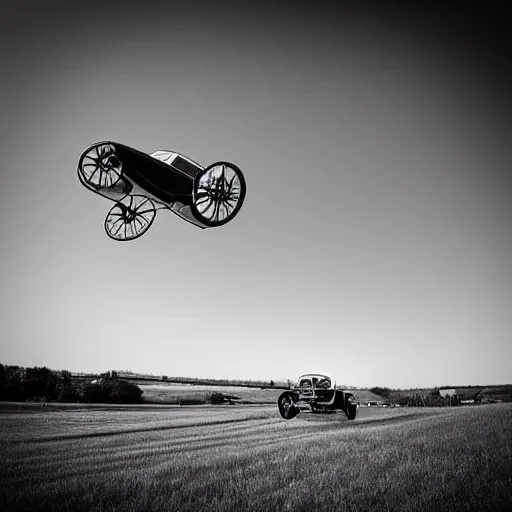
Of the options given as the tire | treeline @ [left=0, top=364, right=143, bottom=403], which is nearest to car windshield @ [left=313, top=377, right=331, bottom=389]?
the tire

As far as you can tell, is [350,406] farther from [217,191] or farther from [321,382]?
[217,191]

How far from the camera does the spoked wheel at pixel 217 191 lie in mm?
5961

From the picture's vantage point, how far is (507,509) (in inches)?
219

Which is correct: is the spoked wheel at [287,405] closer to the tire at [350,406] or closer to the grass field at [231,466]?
the grass field at [231,466]

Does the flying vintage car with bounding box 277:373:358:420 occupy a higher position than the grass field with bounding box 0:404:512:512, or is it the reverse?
the flying vintage car with bounding box 277:373:358:420

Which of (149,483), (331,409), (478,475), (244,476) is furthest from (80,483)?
(478,475)

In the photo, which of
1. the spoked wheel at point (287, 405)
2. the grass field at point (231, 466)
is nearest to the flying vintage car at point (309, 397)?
the spoked wheel at point (287, 405)

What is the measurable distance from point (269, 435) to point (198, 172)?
6.39m

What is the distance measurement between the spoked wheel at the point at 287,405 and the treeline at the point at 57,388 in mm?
3573

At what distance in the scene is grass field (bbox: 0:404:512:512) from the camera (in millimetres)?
5203

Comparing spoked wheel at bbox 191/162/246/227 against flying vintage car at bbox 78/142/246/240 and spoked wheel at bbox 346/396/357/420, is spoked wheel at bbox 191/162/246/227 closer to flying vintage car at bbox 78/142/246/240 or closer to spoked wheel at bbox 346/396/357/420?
flying vintage car at bbox 78/142/246/240

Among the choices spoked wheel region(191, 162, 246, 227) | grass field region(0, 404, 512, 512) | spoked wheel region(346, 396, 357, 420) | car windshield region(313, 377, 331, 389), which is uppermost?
spoked wheel region(191, 162, 246, 227)

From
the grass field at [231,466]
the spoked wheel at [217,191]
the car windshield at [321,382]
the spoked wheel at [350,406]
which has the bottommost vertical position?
the grass field at [231,466]

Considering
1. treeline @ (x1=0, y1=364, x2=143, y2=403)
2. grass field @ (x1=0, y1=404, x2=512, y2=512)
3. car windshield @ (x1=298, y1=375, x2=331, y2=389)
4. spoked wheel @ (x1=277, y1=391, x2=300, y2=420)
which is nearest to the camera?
grass field @ (x1=0, y1=404, x2=512, y2=512)
